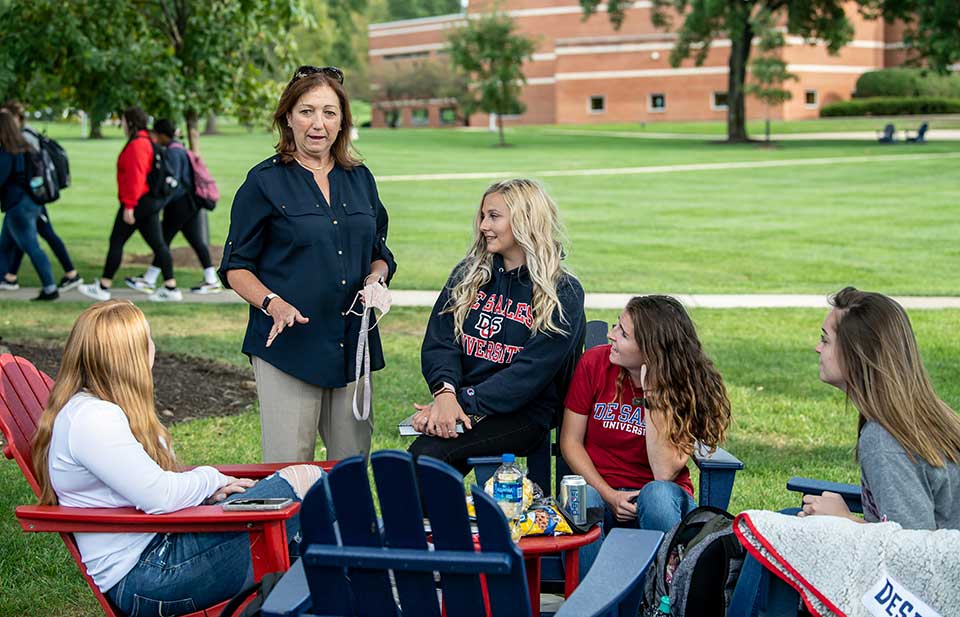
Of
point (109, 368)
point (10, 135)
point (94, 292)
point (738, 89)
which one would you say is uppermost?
point (10, 135)

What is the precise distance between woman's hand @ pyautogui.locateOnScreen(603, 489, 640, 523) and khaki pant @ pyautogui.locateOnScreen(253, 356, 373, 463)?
42.5 inches

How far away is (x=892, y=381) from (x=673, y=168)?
35098 millimetres

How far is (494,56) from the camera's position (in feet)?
189

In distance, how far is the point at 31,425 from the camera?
4.35 m

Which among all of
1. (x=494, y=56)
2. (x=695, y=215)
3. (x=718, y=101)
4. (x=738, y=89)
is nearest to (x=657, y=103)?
(x=718, y=101)

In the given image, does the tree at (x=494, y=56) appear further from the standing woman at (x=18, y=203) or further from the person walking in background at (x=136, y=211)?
the standing woman at (x=18, y=203)

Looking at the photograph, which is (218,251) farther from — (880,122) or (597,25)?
(597,25)

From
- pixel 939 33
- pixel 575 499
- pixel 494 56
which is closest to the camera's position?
pixel 575 499

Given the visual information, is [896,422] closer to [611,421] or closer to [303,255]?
[611,421]

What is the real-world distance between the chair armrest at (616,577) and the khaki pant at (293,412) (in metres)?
1.60

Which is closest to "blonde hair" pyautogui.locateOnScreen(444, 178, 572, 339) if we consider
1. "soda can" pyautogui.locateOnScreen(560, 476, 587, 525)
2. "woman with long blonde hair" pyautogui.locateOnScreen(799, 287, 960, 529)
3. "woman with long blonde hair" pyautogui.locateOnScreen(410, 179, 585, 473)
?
"woman with long blonde hair" pyautogui.locateOnScreen(410, 179, 585, 473)

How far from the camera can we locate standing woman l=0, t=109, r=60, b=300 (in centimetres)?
1263

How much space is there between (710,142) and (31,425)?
49.1 meters

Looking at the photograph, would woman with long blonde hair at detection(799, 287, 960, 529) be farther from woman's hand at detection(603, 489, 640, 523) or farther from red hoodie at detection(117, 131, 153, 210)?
red hoodie at detection(117, 131, 153, 210)
